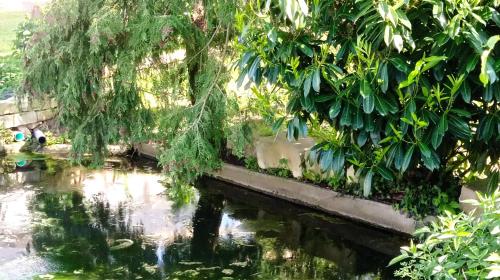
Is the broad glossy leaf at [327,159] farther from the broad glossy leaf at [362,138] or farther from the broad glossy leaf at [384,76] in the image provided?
the broad glossy leaf at [384,76]

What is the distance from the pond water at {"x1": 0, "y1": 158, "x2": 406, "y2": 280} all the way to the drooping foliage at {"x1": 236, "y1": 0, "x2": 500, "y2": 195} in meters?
1.65

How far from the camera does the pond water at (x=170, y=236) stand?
4430mm

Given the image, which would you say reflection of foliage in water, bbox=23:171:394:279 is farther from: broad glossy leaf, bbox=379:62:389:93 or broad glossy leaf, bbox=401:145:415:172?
broad glossy leaf, bbox=379:62:389:93

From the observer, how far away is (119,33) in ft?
15.6

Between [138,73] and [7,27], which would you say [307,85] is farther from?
[7,27]

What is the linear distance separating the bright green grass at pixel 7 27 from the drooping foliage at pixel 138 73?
193 inches

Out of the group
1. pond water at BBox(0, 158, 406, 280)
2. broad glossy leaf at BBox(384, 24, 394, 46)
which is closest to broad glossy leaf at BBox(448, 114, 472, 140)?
broad glossy leaf at BBox(384, 24, 394, 46)

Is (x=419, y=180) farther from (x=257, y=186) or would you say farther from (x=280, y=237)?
(x=257, y=186)

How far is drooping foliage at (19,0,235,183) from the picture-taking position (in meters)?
4.56

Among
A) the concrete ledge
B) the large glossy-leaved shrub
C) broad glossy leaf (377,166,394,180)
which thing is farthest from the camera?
the concrete ledge

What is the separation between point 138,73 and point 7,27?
23.3 ft

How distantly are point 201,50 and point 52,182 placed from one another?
3.03 m

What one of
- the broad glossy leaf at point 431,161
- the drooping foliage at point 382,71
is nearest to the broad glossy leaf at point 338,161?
the drooping foliage at point 382,71

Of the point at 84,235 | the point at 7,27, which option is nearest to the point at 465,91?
the point at 84,235
